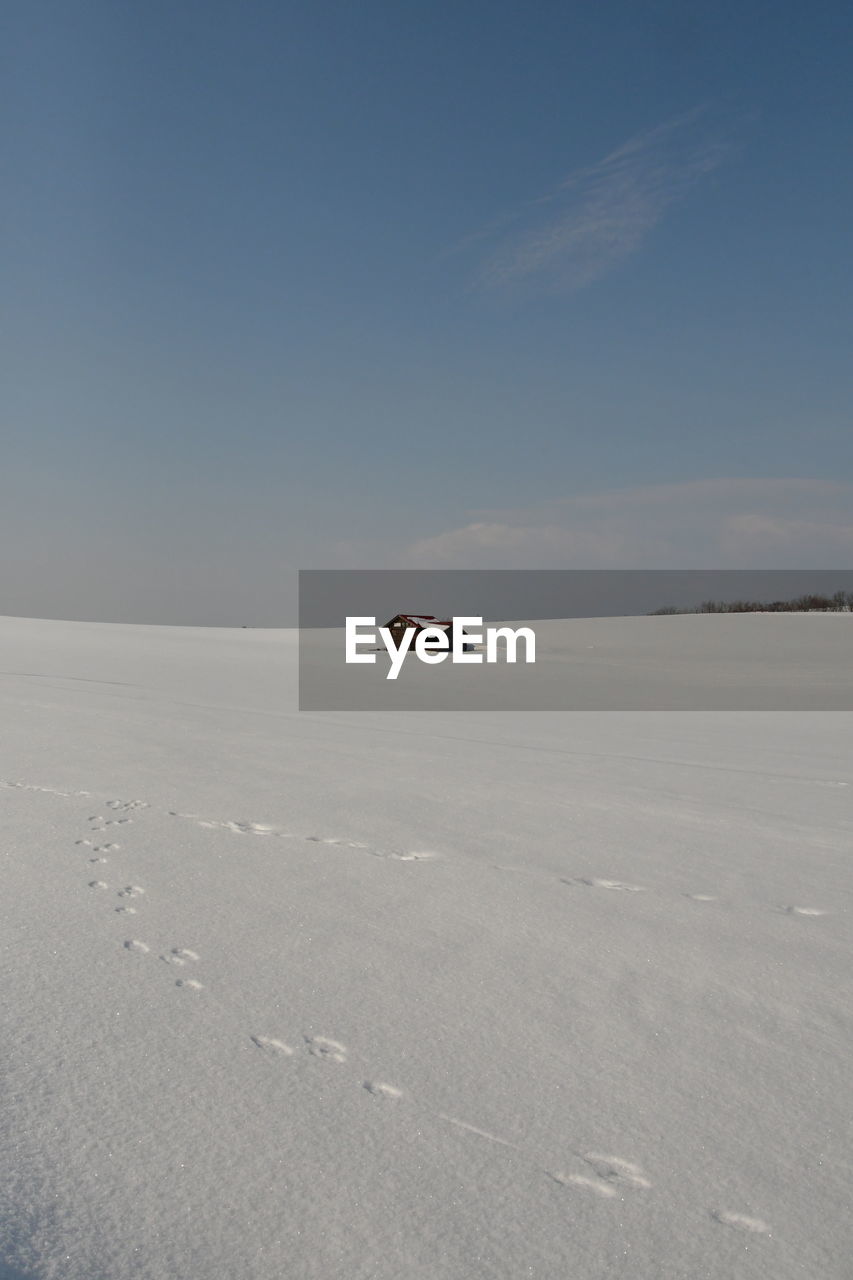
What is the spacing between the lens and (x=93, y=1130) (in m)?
1.49

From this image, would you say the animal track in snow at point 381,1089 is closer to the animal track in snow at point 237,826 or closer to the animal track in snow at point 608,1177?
the animal track in snow at point 608,1177

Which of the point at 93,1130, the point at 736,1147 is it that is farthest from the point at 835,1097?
the point at 93,1130

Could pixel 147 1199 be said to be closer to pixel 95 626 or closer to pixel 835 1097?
pixel 835 1097

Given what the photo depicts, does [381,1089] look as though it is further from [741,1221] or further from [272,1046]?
[741,1221]

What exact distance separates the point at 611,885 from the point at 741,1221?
57.9 inches

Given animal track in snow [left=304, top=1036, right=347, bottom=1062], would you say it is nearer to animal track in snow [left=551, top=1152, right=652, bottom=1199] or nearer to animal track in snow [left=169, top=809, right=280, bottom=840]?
animal track in snow [left=551, top=1152, right=652, bottom=1199]

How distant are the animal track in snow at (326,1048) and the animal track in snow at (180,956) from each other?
48 centimetres

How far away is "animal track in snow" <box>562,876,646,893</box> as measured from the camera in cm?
276

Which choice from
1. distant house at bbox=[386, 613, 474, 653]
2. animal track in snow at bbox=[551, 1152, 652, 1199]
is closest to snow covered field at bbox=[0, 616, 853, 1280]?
animal track in snow at bbox=[551, 1152, 652, 1199]

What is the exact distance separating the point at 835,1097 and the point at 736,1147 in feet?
0.89

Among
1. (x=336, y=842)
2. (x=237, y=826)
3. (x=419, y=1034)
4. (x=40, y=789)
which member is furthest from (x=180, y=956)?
(x=40, y=789)

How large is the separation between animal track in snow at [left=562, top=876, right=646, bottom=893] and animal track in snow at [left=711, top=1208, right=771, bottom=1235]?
1408mm

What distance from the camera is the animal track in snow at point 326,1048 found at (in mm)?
1724

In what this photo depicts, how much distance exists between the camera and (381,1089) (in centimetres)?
162
